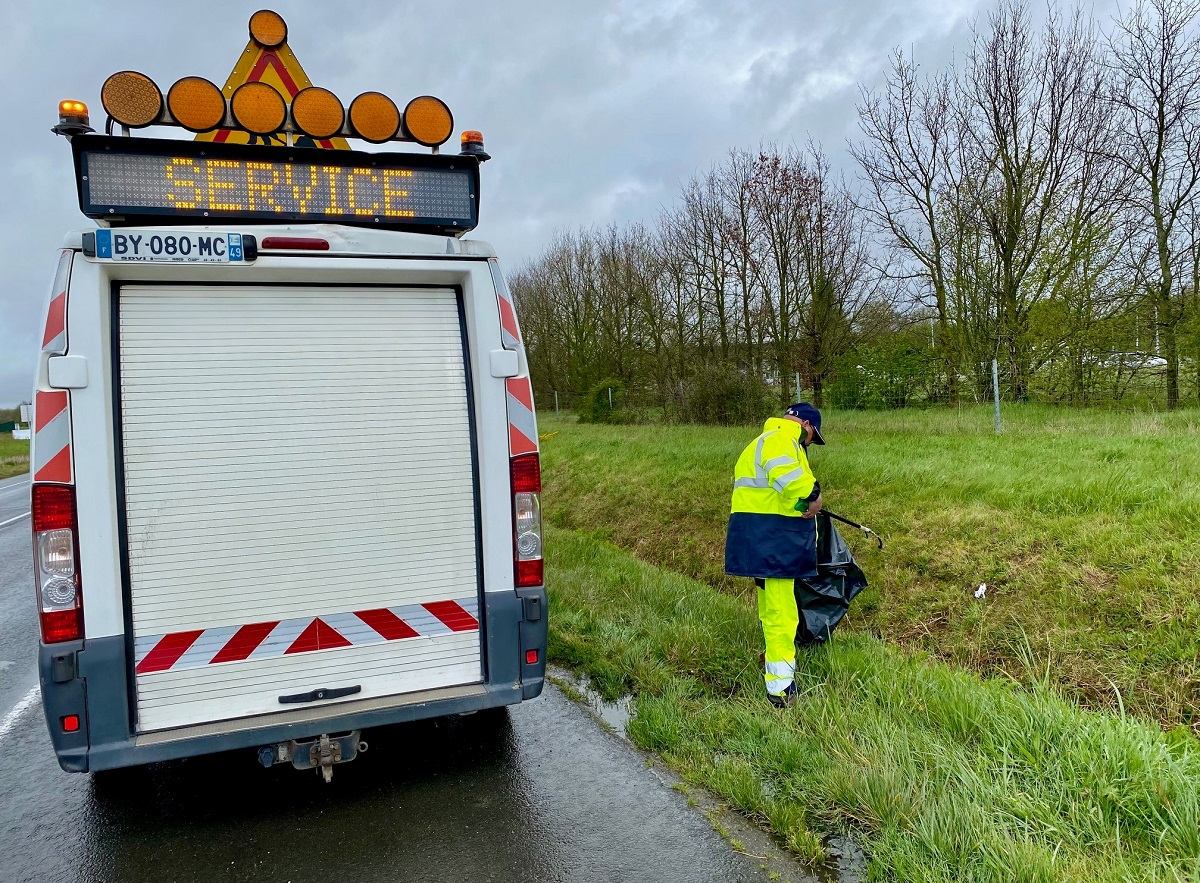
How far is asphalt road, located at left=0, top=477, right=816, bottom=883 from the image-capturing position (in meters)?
2.97

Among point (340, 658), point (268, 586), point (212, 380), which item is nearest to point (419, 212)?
point (212, 380)

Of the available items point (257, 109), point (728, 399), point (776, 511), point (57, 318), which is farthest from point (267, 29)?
point (728, 399)

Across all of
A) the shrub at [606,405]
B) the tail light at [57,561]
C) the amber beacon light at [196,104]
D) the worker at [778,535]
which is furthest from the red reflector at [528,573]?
the shrub at [606,405]

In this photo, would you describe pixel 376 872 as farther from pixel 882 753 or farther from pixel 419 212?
pixel 419 212

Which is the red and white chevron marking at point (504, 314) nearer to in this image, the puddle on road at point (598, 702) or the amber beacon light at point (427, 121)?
the amber beacon light at point (427, 121)

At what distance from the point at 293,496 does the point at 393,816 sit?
1459mm

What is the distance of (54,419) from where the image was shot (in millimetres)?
2943

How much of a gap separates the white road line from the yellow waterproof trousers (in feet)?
14.5

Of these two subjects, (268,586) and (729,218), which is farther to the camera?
(729,218)

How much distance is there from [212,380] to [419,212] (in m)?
1.22

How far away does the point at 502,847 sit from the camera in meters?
3.09

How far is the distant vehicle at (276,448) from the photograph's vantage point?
3006 millimetres

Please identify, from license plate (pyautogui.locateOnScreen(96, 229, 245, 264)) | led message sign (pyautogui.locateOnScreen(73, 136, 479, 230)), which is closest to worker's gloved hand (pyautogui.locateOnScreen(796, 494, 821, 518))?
led message sign (pyautogui.locateOnScreen(73, 136, 479, 230))

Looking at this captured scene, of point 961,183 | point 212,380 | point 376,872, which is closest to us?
point 376,872
